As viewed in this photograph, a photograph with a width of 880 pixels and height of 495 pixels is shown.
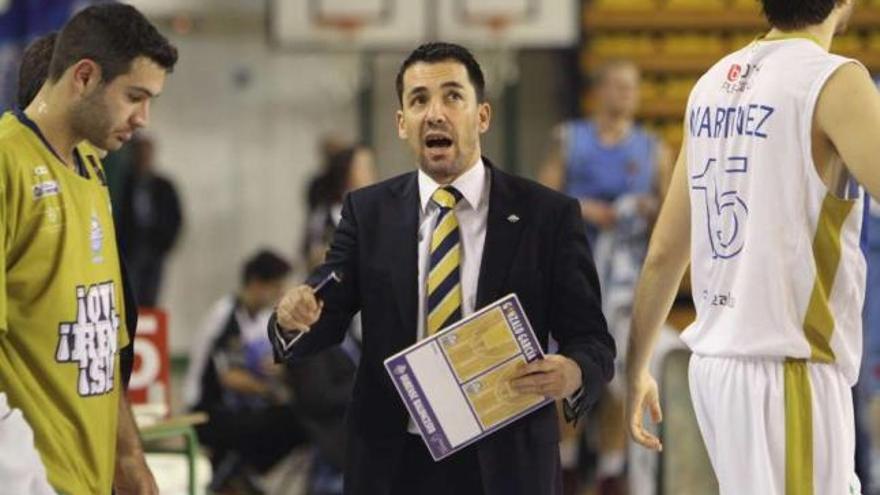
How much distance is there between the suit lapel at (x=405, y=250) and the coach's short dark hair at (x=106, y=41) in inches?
27.7

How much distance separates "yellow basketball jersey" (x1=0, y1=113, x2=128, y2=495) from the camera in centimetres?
412

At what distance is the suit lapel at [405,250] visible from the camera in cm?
460

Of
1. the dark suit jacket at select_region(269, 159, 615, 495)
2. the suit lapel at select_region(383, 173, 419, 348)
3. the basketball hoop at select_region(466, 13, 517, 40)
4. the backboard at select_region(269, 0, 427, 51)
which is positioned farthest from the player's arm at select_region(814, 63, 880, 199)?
the backboard at select_region(269, 0, 427, 51)

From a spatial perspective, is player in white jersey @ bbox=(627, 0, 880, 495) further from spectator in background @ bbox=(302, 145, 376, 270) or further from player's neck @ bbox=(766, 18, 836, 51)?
spectator in background @ bbox=(302, 145, 376, 270)

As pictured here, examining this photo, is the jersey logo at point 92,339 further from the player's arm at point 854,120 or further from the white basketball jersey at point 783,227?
the player's arm at point 854,120

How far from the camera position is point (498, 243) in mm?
4586

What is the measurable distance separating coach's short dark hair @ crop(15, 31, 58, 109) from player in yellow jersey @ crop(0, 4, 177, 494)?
0.36m

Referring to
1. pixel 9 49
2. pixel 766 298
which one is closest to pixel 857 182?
pixel 766 298

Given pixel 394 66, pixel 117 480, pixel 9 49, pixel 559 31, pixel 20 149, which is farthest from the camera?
pixel 394 66

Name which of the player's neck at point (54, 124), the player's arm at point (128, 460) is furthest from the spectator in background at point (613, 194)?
the player's neck at point (54, 124)

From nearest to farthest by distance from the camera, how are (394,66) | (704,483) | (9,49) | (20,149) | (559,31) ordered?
(20,149), (704,483), (9,49), (559,31), (394,66)

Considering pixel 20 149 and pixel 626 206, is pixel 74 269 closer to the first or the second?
pixel 20 149

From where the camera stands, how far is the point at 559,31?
44.1 feet

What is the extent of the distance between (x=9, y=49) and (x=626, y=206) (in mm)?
3112
